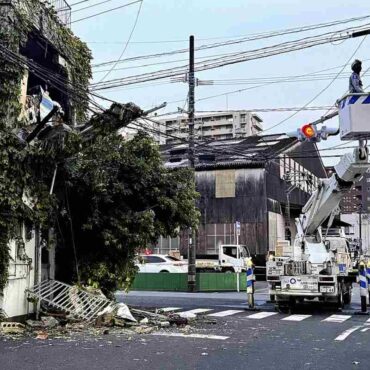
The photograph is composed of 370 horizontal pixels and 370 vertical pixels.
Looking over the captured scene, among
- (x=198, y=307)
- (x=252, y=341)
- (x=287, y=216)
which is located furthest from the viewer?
(x=287, y=216)

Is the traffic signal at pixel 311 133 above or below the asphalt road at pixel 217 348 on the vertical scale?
above

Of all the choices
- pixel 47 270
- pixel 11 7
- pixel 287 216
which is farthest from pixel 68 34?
pixel 287 216

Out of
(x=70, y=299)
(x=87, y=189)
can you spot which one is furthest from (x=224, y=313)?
(x=87, y=189)

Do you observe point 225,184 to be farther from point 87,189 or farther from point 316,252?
point 87,189

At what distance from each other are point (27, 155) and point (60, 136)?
891 mm

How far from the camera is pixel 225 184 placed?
130 feet

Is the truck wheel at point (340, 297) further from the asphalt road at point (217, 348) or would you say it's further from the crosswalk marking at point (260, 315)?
the asphalt road at point (217, 348)

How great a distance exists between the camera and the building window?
39500 millimetres

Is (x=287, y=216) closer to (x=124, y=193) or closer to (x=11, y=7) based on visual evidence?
(x=124, y=193)

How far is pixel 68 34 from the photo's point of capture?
18.0 meters

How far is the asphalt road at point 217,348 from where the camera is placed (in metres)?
Answer: 9.05

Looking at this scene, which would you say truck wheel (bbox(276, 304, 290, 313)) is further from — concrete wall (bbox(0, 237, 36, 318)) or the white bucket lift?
the white bucket lift

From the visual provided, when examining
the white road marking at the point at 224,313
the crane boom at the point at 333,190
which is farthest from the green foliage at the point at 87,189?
the crane boom at the point at 333,190

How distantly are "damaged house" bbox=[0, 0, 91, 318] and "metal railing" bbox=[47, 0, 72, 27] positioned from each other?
695 mm
